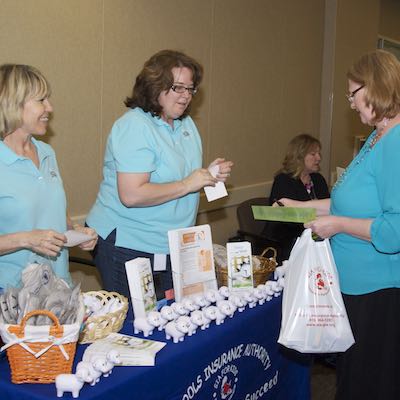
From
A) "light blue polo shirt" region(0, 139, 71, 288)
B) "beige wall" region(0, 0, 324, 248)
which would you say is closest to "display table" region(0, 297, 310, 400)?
"light blue polo shirt" region(0, 139, 71, 288)

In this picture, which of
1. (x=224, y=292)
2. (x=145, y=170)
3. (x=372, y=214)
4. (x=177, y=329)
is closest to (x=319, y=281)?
(x=372, y=214)

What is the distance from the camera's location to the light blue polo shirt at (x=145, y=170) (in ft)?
7.41

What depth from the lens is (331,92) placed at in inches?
239

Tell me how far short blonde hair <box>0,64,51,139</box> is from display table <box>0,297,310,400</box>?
2.74 ft

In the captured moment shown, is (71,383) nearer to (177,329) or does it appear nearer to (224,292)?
(177,329)

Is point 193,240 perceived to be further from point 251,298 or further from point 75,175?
point 75,175

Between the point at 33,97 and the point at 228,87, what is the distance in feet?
8.54

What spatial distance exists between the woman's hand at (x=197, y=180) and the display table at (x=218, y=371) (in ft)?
1.78

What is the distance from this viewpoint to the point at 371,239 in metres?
1.91

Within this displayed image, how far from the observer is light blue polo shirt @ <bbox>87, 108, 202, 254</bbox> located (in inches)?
88.9

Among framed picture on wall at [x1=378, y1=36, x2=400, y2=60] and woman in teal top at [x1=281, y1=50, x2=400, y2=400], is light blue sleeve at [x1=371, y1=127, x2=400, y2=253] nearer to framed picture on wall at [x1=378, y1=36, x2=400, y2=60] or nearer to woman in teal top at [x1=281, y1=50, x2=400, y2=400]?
woman in teal top at [x1=281, y1=50, x2=400, y2=400]

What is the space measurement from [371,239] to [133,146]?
38.4 inches

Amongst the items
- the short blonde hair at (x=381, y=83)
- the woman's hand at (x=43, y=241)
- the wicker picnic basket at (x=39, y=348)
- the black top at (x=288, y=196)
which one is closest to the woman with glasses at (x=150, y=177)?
the woman's hand at (x=43, y=241)

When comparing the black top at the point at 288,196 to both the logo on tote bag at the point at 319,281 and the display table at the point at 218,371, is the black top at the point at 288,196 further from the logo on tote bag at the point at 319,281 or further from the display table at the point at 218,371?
the logo on tote bag at the point at 319,281
